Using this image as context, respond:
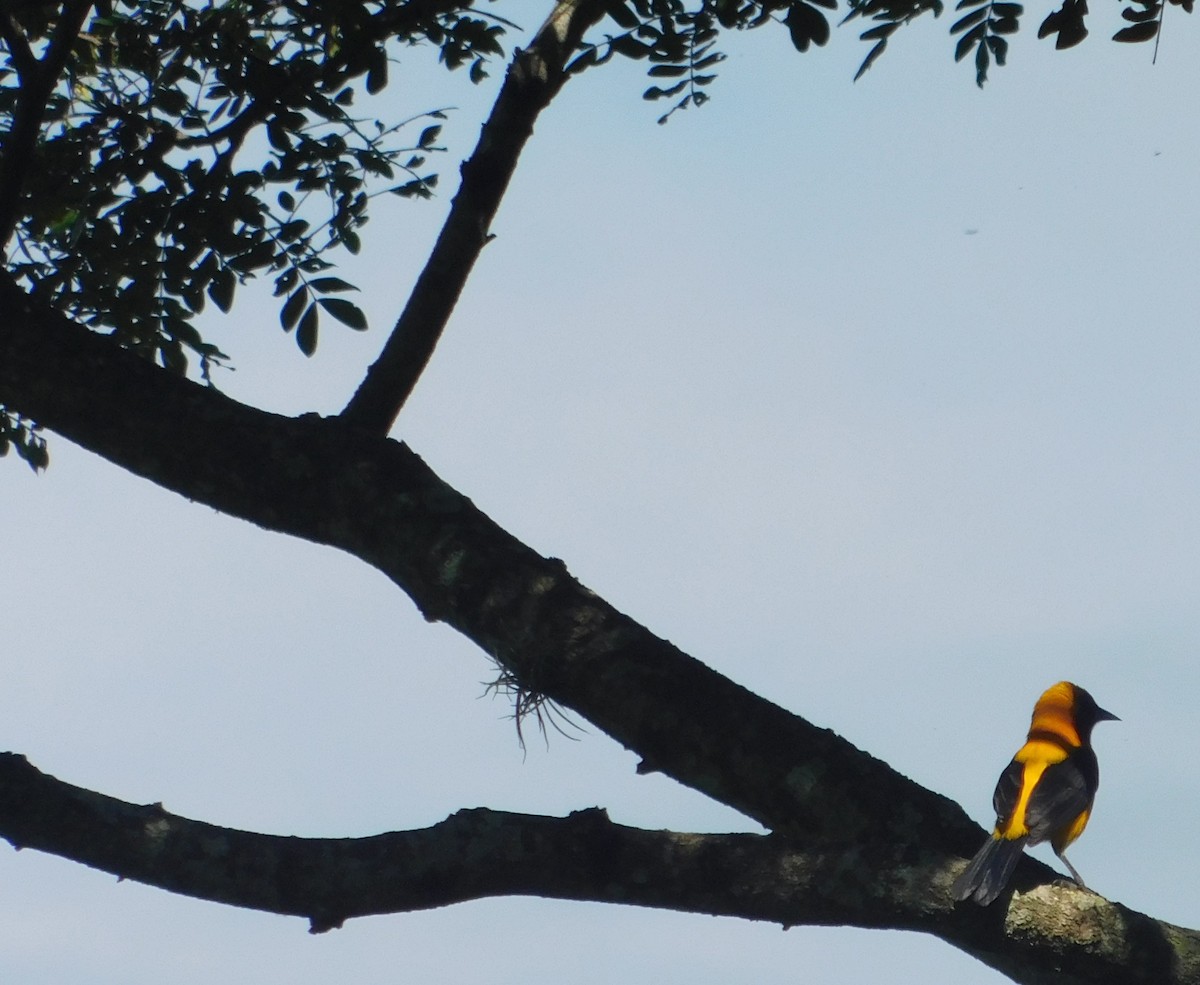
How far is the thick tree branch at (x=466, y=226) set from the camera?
3936mm

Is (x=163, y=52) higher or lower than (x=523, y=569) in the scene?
higher

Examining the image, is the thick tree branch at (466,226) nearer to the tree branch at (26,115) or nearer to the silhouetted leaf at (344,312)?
the silhouetted leaf at (344,312)

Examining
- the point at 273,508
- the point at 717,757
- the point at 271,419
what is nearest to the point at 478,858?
the point at 717,757

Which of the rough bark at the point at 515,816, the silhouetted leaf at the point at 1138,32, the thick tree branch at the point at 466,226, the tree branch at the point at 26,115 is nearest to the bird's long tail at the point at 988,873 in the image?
the rough bark at the point at 515,816

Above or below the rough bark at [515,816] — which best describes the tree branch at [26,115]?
above

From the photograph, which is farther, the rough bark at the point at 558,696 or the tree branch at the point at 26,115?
the tree branch at the point at 26,115

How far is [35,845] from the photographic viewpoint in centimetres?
277

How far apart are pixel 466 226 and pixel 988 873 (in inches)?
98.4

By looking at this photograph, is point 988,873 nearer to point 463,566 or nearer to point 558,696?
point 558,696

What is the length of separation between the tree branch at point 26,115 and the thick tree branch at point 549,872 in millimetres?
2164

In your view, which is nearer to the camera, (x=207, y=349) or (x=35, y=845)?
(x=35, y=845)

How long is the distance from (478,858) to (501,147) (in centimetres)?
246

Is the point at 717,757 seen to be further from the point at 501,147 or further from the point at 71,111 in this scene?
the point at 71,111

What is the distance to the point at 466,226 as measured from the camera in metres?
4.20
